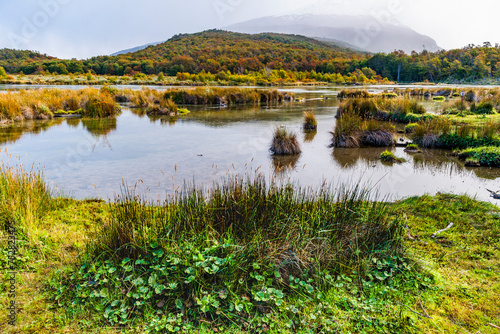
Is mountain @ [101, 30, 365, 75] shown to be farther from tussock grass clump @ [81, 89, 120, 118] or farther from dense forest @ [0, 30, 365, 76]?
tussock grass clump @ [81, 89, 120, 118]

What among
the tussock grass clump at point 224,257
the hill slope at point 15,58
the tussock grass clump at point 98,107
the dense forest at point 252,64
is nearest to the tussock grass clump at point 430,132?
the tussock grass clump at point 224,257

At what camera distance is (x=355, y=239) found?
Answer: 339cm

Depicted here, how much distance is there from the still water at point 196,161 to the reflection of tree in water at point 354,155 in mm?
26

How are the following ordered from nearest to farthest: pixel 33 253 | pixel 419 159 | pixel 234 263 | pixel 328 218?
pixel 234 263, pixel 33 253, pixel 328 218, pixel 419 159

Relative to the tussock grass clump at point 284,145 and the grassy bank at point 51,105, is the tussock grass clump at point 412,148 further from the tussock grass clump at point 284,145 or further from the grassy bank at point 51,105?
the grassy bank at point 51,105

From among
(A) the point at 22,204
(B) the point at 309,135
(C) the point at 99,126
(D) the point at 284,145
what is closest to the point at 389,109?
(B) the point at 309,135

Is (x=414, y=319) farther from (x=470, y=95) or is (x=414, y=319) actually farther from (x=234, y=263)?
(x=470, y=95)

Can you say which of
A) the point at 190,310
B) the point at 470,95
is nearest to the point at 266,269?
the point at 190,310

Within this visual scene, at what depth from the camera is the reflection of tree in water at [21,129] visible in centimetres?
1044

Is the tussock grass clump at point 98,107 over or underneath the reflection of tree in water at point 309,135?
over

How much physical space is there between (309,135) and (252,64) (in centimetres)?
7450

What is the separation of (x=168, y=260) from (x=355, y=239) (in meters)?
1.88

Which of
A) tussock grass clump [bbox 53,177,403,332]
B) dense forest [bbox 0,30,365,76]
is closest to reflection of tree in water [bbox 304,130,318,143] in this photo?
tussock grass clump [bbox 53,177,403,332]

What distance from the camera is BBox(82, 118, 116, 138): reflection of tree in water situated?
40.1ft
